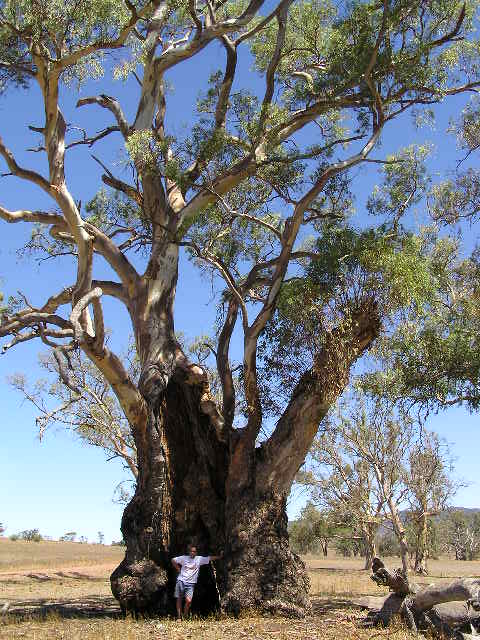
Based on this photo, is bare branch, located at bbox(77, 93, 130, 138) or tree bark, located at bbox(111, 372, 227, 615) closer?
tree bark, located at bbox(111, 372, 227, 615)

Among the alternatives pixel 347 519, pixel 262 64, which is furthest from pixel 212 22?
pixel 347 519

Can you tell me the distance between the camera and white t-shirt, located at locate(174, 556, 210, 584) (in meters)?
9.70

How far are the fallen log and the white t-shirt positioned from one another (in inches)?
97.5

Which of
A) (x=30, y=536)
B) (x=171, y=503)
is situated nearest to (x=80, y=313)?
(x=171, y=503)

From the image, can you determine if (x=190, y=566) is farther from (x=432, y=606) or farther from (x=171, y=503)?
(x=432, y=606)

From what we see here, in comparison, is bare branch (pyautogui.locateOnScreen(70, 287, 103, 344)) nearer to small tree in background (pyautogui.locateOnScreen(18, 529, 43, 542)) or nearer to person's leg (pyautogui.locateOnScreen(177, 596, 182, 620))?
person's leg (pyautogui.locateOnScreen(177, 596, 182, 620))

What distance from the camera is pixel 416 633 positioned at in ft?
26.9

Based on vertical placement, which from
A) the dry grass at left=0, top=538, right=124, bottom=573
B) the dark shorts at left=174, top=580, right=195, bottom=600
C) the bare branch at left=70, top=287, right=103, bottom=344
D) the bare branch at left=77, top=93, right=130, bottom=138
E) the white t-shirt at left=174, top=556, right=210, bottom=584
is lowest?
the dry grass at left=0, top=538, right=124, bottom=573

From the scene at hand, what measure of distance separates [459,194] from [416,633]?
814cm

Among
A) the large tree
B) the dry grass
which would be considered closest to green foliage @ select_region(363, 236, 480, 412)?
the large tree

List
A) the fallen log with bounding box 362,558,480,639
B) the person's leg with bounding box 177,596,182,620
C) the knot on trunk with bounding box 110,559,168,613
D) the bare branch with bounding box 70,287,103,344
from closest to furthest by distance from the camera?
the fallen log with bounding box 362,558,480,639, the bare branch with bounding box 70,287,103,344, the person's leg with bounding box 177,596,182,620, the knot on trunk with bounding box 110,559,168,613

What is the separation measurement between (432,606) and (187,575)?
340 centimetres

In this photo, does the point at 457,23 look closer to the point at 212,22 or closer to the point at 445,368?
the point at 212,22

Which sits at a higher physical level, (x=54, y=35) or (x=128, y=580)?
(x=54, y=35)
